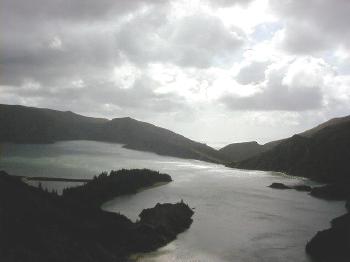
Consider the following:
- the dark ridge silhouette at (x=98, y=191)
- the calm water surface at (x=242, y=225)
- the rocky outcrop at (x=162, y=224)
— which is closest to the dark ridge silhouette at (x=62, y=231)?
the rocky outcrop at (x=162, y=224)

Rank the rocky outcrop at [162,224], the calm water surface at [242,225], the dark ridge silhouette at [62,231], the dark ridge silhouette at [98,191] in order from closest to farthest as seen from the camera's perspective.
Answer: the dark ridge silhouette at [62,231], the rocky outcrop at [162,224], the calm water surface at [242,225], the dark ridge silhouette at [98,191]

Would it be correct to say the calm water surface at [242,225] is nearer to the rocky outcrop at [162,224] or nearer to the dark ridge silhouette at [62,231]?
the rocky outcrop at [162,224]

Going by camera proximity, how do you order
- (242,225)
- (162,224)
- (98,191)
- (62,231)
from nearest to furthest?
1. (62,231)
2. (162,224)
3. (242,225)
4. (98,191)

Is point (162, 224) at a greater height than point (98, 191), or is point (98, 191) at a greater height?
point (98, 191)

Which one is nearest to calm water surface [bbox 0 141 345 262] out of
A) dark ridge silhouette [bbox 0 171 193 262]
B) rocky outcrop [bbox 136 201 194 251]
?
rocky outcrop [bbox 136 201 194 251]

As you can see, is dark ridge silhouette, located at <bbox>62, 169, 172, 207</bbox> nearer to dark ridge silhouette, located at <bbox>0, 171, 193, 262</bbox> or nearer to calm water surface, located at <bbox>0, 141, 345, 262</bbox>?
calm water surface, located at <bbox>0, 141, 345, 262</bbox>

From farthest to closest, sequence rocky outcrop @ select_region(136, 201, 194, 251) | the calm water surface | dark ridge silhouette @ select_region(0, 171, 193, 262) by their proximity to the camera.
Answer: the calm water surface
rocky outcrop @ select_region(136, 201, 194, 251)
dark ridge silhouette @ select_region(0, 171, 193, 262)

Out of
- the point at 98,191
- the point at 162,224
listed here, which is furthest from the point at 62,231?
the point at 98,191

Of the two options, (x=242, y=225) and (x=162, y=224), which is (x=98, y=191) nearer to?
(x=242, y=225)

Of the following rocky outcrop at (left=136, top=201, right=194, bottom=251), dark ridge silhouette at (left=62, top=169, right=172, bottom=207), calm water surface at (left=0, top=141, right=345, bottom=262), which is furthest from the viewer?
dark ridge silhouette at (left=62, top=169, right=172, bottom=207)

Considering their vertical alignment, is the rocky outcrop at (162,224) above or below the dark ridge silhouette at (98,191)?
below
